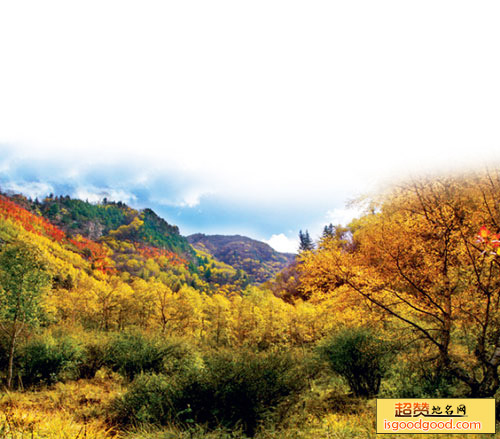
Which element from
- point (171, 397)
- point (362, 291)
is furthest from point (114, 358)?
point (362, 291)

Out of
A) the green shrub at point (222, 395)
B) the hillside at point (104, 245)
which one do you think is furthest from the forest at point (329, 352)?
the hillside at point (104, 245)

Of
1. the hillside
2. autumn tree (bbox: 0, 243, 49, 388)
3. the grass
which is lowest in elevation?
the grass

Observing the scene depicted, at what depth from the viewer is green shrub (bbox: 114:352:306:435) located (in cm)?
564

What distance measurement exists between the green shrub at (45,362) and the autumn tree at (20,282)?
0.77 meters

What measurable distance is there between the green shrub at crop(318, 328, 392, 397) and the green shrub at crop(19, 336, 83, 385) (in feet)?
40.4

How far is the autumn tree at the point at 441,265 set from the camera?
21.9 feet

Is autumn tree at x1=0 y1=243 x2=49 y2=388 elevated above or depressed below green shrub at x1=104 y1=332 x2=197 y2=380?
above

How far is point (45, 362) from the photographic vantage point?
12156 mm

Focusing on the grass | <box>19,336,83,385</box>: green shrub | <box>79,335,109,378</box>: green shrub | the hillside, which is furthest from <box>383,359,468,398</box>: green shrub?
the hillside

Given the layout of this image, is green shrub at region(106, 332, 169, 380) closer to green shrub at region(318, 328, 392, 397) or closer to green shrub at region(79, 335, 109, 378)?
green shrub at region(79, 335, 109, 378)

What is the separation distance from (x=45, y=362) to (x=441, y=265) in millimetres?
16789

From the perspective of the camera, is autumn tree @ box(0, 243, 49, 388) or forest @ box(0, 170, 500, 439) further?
autumn tree @ box(0, 243, 49, 388)

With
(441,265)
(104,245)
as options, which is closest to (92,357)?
(441,265)

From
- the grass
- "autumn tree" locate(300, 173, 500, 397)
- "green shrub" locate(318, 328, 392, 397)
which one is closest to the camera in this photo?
the grass
